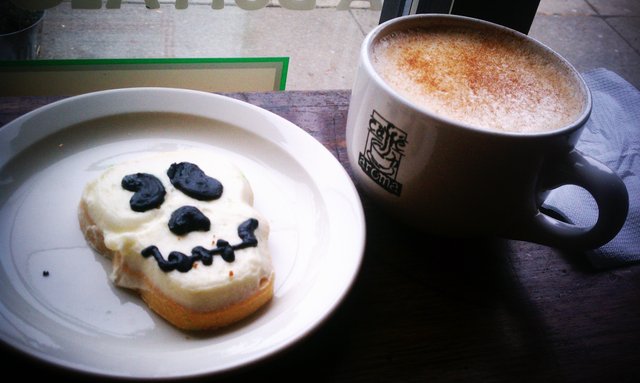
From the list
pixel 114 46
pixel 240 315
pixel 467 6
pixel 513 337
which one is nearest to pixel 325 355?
pixel 240 315

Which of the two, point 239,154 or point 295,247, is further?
point 239,154

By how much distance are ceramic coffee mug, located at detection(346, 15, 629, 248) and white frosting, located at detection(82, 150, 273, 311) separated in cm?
18

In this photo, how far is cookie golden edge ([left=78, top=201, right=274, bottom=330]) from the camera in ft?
1.77

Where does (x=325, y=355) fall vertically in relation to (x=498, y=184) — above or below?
below

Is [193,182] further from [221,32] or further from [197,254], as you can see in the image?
[221,32]

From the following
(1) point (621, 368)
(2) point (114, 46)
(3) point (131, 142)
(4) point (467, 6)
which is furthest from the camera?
(2) point (114, 46)

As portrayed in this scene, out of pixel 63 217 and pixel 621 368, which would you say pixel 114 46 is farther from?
pixel 621 368

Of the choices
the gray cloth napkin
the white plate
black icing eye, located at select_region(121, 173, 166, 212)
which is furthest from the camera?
the gray cloth napkin

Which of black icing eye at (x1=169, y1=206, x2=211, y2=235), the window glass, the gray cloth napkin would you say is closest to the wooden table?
the gray cloth napkin

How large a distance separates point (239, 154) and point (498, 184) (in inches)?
14.0

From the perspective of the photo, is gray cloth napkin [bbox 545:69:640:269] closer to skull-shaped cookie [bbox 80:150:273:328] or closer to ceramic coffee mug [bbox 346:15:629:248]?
ceramic coffee mug [bbox 346:15:629:248]

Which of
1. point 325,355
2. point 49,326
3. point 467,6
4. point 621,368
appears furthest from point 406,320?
point 467,6

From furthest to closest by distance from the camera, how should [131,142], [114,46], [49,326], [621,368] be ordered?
[114,46]
[131,142]
[621,368]
[49,326]

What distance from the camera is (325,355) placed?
1.90 feet
